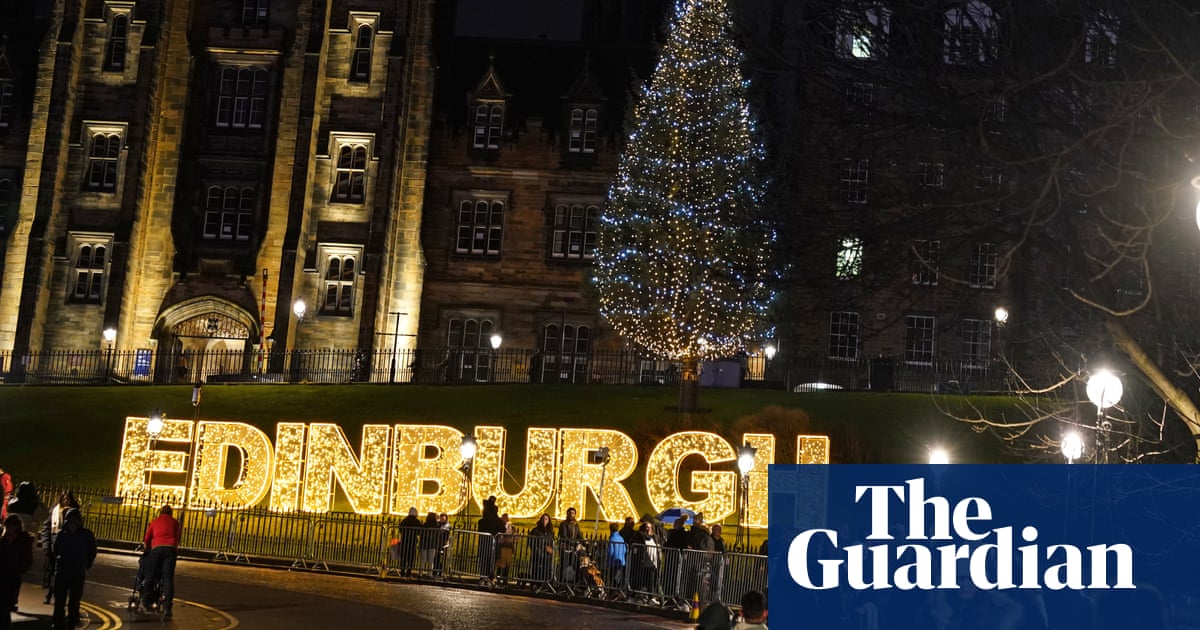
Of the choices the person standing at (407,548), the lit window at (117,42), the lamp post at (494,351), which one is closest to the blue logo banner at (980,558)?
the person standing at (407,548)

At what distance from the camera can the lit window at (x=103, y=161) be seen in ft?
180

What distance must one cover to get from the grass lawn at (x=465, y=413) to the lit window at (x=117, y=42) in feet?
47.8

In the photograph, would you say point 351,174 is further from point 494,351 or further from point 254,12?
point 494,351

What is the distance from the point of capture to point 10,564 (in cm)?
1653

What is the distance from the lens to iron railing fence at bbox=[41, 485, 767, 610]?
81.0ft

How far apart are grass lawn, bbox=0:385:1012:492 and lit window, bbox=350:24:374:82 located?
1456cm

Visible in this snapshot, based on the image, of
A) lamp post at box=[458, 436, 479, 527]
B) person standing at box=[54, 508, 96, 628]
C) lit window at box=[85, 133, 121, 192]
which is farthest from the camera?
lit window at box=[85, 133, 121, 192]

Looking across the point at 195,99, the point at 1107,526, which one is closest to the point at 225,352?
the point at 195,99

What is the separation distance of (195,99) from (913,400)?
30.3 meters

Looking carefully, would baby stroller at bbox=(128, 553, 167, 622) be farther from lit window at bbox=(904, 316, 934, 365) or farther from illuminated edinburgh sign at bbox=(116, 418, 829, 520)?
lit window at bbox=(904, 316, 934, 365)

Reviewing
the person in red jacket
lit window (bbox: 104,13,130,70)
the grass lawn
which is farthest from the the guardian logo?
lit window (bbox: 104,13,130,70)

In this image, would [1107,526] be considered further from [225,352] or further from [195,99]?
[195,99]

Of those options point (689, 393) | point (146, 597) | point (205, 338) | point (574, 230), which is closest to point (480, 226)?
point (574, 230)

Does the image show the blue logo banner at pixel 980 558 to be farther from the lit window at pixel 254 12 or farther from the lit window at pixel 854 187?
the lit window at pixel 254 12
